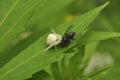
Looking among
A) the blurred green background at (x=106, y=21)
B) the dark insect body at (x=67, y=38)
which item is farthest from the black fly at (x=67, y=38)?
the blurred green background at (x=106, y=21)

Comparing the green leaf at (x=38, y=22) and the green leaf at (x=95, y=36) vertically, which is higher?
the green leaf at (x=38, y=22)

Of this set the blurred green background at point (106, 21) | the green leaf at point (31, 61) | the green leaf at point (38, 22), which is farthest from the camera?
the blurred green background at point (106, 21)

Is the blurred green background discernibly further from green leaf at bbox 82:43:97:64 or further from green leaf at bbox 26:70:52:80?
green leaf at bbox 26:70:52:80

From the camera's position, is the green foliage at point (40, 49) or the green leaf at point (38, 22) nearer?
the green foliage at point (40, 49)

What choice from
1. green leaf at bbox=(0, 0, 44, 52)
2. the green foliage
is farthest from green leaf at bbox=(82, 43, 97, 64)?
green leaf at bbox=(0, 0, 44, 52)

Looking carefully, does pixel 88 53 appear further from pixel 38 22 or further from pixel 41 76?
pixel 38 22

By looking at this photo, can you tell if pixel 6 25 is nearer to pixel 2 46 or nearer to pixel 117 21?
pixel 2 46

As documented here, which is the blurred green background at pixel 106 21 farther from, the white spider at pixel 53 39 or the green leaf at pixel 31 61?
the green leaf at pixel 31 61
